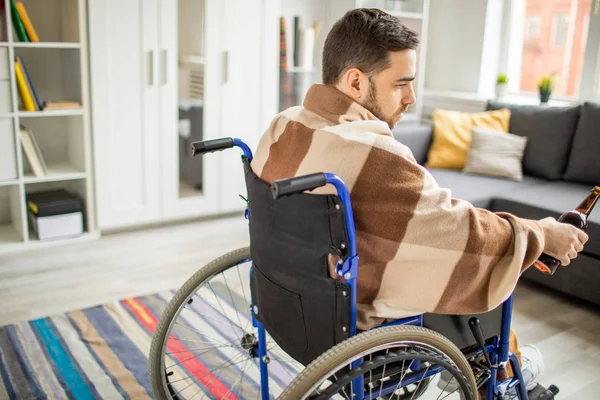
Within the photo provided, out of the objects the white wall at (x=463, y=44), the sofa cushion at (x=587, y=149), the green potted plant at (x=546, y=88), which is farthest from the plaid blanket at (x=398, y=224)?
the white wall at (x=463, y=44)

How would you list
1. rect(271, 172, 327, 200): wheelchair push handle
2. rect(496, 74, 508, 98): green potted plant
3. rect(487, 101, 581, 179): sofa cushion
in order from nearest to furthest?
1. rect(271, 172, 327, 200): wheelchair push handle
2. rect(487, 101, 581, 179): sofa cushion
3. rect(496, 74, 508, 98): green potted plant

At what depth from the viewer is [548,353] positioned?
7.29 feet

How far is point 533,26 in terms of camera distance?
4.11 m

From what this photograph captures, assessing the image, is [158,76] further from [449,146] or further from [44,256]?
[449,146]

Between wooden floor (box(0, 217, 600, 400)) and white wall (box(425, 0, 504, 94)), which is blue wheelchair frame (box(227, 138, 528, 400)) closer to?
wooden floor (box(0, 217, 600, 400))

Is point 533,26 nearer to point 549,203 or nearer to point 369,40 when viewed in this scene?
point 549,203

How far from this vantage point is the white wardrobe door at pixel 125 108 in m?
3.09

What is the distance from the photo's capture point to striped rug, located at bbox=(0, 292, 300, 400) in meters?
1.90

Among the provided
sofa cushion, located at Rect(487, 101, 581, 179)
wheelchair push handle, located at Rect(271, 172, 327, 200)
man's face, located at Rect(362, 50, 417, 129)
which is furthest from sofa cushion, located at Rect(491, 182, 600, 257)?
wheelchair push handle, located at Rect(271, 172, 327, 200)

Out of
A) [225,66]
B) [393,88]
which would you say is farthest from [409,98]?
[225,66]

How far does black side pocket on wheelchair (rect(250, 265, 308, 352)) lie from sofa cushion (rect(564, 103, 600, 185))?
2246 millimetres

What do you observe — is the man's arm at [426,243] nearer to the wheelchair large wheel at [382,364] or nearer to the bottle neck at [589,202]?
the wheelchair large wheel at [382,364]

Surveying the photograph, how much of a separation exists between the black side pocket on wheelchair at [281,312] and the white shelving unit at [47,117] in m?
2.04

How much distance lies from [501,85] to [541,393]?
2.49 m
